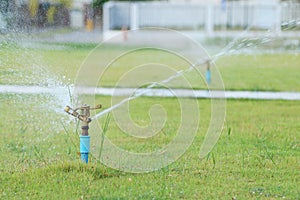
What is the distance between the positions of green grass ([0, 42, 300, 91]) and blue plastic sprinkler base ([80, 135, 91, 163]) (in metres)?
0.84

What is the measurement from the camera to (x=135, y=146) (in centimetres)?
716

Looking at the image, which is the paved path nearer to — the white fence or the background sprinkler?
the background sprinkler

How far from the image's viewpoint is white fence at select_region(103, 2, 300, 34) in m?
24.9

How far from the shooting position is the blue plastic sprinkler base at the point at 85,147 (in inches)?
226

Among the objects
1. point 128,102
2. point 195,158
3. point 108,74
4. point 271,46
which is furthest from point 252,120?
point 271,46

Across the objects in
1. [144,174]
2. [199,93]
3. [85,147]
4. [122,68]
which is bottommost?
[122,68]

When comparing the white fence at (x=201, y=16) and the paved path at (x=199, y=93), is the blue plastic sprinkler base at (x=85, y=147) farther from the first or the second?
the white fence at (x=201, y=16)

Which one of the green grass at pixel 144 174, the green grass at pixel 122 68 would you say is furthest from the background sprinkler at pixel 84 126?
the green grass at pixel 122 68

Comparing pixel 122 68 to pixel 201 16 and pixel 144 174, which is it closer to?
pixel 144 174

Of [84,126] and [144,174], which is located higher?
[84,126]

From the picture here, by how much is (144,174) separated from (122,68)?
9702 mm

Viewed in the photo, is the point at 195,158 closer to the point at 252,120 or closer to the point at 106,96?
the point at 252,120

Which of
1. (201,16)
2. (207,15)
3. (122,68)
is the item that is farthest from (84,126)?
(201,16)

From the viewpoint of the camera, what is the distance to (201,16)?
84.3ft
